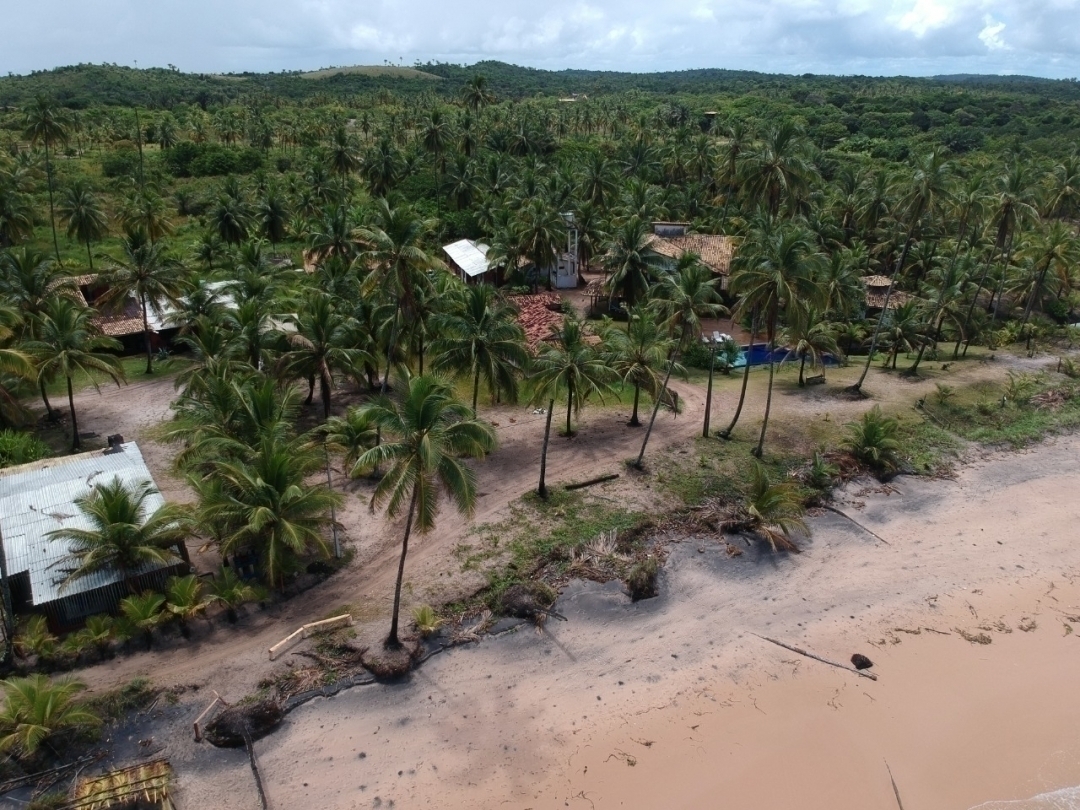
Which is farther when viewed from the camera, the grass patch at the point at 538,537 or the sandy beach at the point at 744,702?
the grass patch at the point at 538,537

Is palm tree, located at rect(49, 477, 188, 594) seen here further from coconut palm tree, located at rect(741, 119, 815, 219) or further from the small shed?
coconut palm tree, located at rect(741, 119, 815, 219)

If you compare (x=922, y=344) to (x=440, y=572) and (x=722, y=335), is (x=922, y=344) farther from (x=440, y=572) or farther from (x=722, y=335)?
(x=440, y=572)

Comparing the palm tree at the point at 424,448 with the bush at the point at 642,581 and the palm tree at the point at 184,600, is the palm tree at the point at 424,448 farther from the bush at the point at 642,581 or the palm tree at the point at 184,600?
the bush at the point at 642,581

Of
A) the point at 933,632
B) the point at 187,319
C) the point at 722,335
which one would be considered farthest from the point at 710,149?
the point at 933,632

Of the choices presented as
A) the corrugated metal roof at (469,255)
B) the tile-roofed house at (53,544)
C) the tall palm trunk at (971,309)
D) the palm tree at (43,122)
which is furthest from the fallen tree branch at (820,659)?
the palm tree at (43,122)

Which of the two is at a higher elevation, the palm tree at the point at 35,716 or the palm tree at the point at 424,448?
the palm tree at the point at 424,448

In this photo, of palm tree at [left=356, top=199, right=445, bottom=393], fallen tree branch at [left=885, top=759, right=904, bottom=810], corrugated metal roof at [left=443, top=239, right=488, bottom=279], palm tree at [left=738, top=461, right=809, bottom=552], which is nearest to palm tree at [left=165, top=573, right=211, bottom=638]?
palm tree at [left=356, top=199, right=445, bottom=393]

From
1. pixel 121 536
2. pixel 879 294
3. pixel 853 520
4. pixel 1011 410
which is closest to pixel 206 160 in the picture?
pixel 879 294

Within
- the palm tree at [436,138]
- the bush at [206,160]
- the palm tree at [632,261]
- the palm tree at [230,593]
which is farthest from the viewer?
the bush at [206,160]
